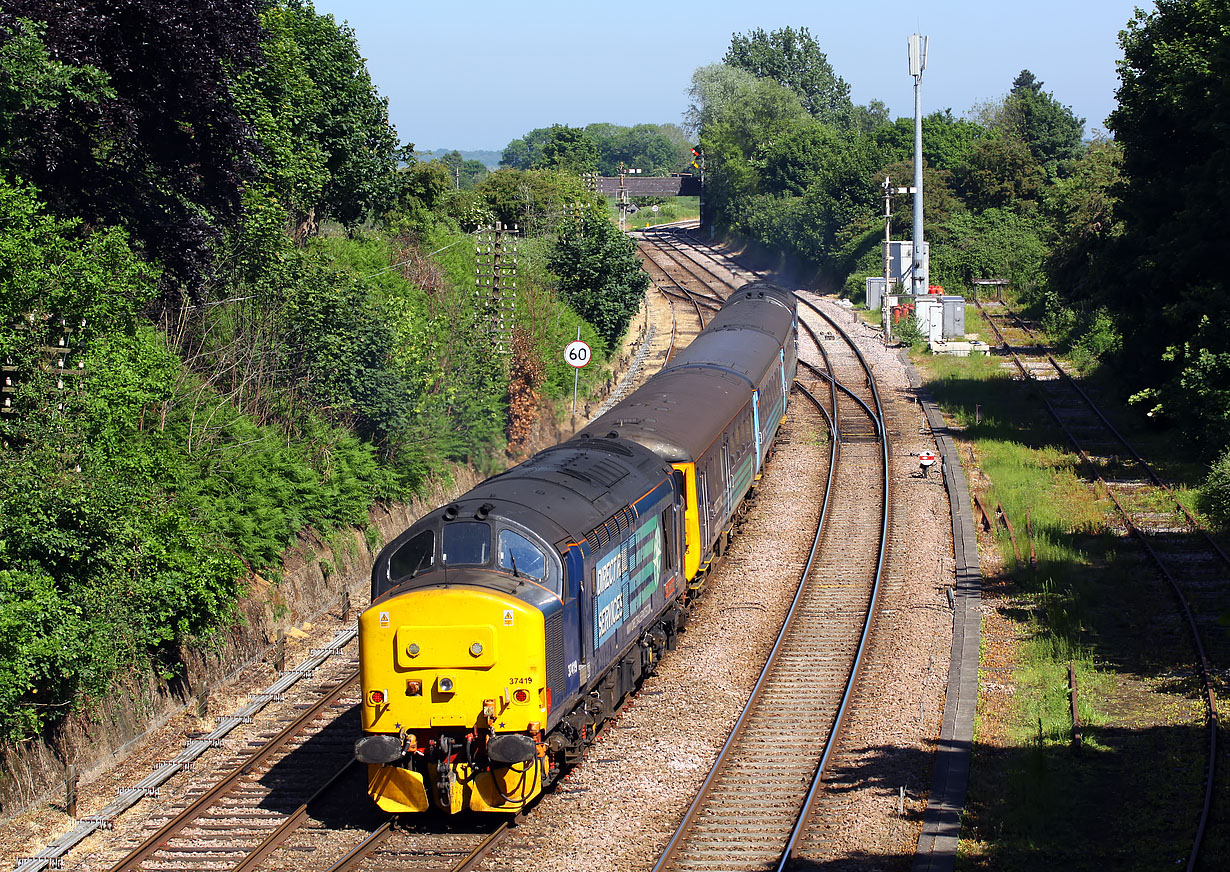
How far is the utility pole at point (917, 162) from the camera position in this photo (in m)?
50.9

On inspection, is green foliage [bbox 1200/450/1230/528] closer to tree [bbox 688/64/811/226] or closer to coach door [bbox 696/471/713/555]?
coach door [bbox 696/471/713/555]

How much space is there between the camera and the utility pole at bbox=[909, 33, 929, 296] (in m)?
50.9

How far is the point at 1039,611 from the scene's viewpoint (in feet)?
67.5

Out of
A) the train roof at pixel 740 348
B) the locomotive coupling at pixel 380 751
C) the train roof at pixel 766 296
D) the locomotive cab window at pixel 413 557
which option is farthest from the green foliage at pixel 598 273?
the locomotive coupling at pixel 380 751

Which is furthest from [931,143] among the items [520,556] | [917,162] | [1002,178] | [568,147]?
[520,556]

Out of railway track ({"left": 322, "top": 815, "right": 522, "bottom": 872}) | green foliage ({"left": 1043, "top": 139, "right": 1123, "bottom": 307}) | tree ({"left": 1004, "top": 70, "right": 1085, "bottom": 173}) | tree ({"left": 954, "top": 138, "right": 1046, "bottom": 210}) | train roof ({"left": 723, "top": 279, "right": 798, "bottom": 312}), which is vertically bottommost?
railway track ({"left": 322, "top": 815, "right": 522, "bottom": 872})

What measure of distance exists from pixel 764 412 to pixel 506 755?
16.9 meters

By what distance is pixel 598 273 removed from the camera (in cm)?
4250

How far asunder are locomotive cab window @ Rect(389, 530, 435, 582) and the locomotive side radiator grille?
152 cm

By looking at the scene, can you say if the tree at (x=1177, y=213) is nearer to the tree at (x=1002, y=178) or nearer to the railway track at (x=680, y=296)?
the railway track at (x=680, y=296)

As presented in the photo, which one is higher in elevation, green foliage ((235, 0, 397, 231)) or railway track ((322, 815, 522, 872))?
green foliage ((235, 0, 397, 231))

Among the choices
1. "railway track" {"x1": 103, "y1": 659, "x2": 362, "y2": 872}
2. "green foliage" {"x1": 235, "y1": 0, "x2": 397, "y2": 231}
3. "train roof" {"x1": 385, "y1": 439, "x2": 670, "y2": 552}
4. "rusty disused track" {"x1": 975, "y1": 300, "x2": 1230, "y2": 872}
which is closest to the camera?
"railway track" {"x1": 103, "y1": 659, "x2": 362, "y2": 872}

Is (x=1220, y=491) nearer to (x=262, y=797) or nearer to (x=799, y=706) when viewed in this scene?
(x=799, y=706)

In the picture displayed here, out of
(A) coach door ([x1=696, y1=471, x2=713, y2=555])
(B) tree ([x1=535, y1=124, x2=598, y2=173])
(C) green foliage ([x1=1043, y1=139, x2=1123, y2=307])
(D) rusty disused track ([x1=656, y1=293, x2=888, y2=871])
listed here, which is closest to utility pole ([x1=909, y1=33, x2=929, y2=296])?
(C) green foliage ([x1=1043, y1=139, x2=1123, y2=307])
